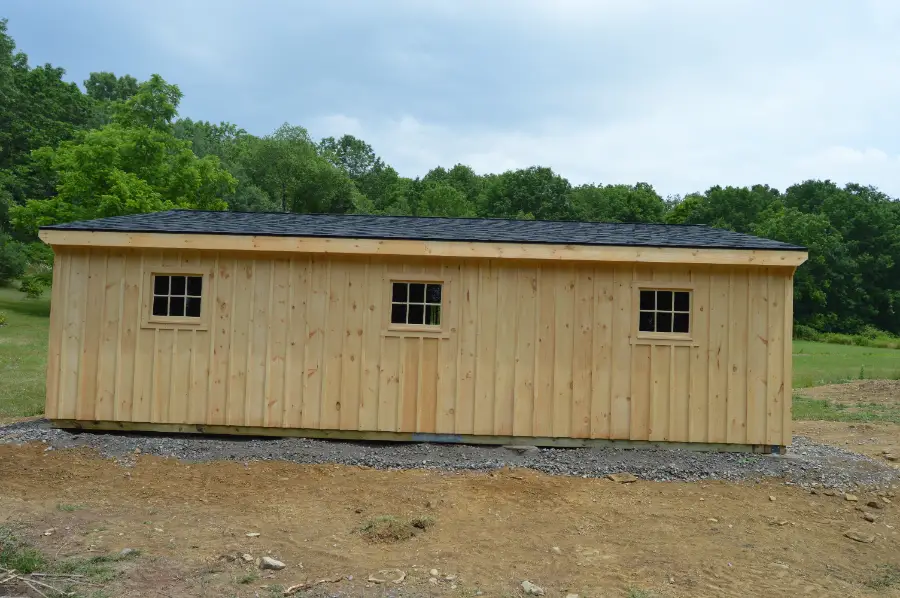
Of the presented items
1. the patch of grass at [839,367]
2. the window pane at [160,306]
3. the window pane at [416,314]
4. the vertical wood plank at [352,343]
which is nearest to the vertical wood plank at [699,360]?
the window pane at [416,314]

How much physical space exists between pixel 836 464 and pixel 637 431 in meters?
2.14

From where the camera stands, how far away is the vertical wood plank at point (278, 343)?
7406 millimetres

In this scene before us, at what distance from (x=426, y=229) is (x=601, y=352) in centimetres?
259

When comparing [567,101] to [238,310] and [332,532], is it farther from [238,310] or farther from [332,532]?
[332,532]

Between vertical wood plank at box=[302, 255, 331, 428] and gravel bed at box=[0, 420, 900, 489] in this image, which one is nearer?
gravel bed at box=[0, 420, 900, 489]

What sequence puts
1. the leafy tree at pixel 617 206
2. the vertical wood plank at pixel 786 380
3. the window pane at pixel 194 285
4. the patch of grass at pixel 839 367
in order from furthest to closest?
1. the leafy tree at pixel 617 206
2. the patch of grass at pixel 839 367
3. the window pane at pixel 194 285
4. the vertical wood plank at pixel 786 380

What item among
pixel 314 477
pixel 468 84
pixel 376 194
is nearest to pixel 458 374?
pixel 314 477

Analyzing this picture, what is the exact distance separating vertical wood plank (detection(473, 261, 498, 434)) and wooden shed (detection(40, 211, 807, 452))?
0.06 ft

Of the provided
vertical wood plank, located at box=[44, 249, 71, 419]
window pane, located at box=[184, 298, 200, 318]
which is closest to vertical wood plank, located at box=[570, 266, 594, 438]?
window pane, located at box=[184, 298, 200, 318]

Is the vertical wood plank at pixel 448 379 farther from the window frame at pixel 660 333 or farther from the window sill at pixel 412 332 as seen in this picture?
the window frame at pixel 660 333

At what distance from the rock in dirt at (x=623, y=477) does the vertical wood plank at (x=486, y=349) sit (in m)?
1.45

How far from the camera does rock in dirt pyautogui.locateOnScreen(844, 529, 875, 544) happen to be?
5.02 metres

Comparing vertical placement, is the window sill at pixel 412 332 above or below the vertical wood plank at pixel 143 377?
above

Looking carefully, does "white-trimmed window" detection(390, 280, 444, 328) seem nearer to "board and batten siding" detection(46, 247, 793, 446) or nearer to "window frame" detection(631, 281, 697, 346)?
"board and batten siding" detection(46, 247, 793, 446)
